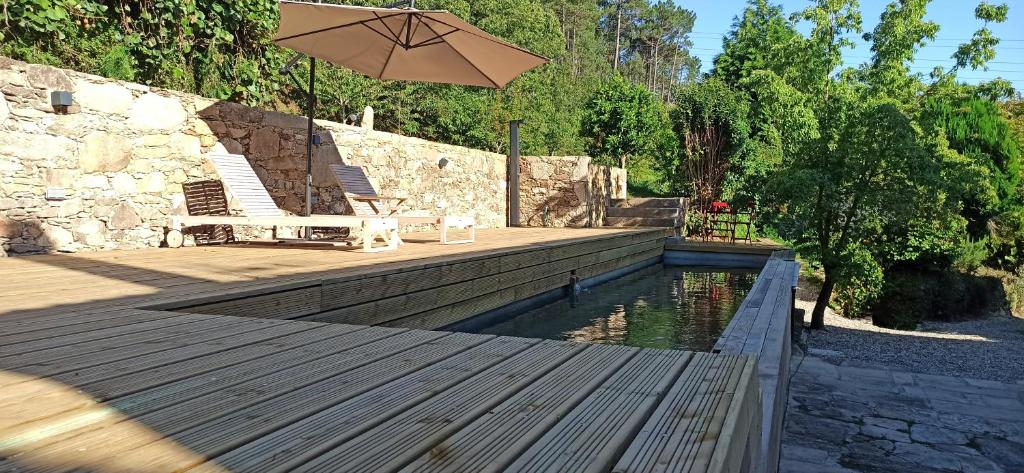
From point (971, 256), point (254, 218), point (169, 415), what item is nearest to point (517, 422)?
point (169, 415)

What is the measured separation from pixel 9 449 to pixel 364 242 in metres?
4.74

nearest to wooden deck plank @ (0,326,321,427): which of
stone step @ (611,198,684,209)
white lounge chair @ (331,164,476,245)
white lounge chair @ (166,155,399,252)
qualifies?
white lounge chair @ (166,155,399,252)

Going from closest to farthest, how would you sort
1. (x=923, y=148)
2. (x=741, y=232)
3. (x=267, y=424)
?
(x=267, y=424), (x=923, y=148), (x=741, y=232)

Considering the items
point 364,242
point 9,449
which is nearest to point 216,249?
point 364,242

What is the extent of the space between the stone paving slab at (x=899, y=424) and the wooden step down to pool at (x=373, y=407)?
2437 mm

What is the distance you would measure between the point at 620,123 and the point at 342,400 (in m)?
17.0

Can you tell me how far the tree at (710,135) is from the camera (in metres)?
14.7

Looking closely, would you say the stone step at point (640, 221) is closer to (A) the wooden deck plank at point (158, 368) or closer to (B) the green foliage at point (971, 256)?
(B) the green foliage at point (971, 256)

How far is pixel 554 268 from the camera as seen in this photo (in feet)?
24.1

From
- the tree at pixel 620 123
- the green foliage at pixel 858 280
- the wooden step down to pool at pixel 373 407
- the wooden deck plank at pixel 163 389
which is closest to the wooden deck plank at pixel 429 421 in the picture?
the wooden step down to pool at pixel 373 407

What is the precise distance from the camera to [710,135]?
48.2ft

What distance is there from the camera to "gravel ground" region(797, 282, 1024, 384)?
22.5 feet

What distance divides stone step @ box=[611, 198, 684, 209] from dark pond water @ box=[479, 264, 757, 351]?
411cm

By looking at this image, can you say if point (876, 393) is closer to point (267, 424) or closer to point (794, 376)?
point (794, 376)
